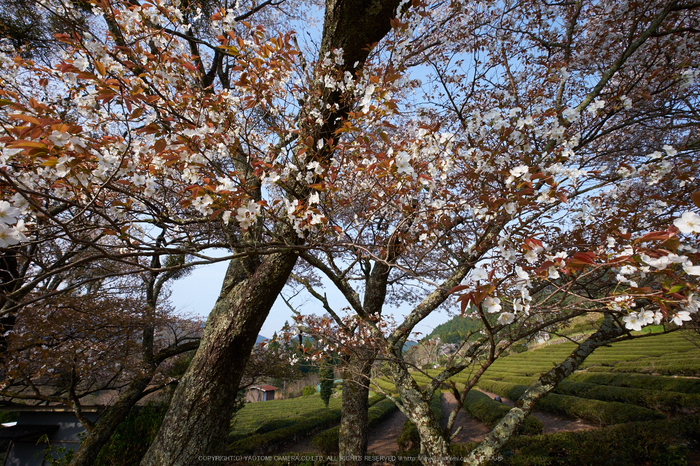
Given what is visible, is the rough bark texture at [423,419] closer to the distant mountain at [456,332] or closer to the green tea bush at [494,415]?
the distant mountain at [456,332]

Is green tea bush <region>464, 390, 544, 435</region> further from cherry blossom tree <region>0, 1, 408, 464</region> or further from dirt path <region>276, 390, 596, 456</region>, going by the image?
cherry blossom tree <region>0, 1, 408, 464</region>

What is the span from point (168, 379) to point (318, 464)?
3276 mm

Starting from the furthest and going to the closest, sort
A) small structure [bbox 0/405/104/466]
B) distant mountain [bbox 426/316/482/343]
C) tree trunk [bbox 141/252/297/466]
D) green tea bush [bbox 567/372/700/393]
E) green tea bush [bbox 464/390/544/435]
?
distant mountain [bbox 426/316/482/343] → green tea bush [bbox 567/372/700/393] → green tea bush [bbox 464/390/544/435] → small structure [bbox 0/405/104/466] → tree trunk [bbox 141/252/297/466]

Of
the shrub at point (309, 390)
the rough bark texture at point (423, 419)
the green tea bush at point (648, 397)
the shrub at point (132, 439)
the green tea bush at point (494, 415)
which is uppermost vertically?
the rough bark texture at point (423, 419)

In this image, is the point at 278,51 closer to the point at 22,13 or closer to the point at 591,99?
the point at 591,99

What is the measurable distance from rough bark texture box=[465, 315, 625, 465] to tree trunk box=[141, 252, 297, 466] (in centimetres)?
217

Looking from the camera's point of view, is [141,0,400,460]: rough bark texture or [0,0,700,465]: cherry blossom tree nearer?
[0,0,700,465]: cherry blossom tree

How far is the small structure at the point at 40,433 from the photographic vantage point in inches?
250

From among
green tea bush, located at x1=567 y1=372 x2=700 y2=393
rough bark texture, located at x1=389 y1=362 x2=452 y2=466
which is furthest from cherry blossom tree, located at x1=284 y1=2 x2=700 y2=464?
green tea bush, located at x1=567 y1=372 x2=700 y2=393

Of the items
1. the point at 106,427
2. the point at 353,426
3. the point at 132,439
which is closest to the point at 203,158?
the point at 353,426

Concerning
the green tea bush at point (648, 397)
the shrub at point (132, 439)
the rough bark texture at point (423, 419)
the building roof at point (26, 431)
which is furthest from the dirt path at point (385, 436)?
the building roof at point (26, 431)

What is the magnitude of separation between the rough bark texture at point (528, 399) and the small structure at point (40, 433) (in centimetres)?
801

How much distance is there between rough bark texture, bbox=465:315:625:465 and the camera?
102 inches

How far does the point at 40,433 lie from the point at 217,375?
7.56 metres
